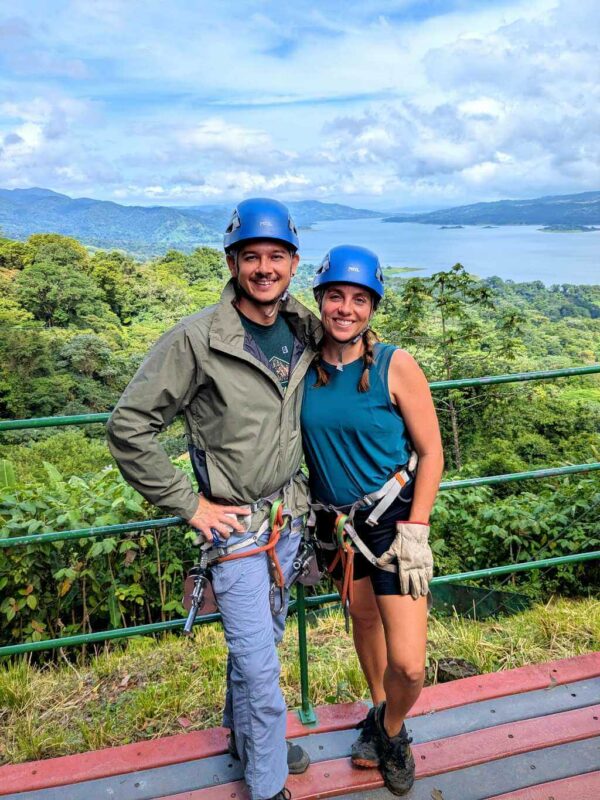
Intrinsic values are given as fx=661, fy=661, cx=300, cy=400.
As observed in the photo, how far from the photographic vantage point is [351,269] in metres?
2.06

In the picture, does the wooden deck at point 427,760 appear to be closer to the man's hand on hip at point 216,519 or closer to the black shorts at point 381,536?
the black shorts at point 381,536

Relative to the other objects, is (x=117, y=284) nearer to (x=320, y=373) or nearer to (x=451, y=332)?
(x=451, y=332)

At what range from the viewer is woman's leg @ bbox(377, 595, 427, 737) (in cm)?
206

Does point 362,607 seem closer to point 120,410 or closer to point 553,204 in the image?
point 120,410

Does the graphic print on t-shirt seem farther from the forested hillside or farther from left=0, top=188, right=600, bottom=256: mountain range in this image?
left=0, top=188, right=600, bottom=256: mountain range

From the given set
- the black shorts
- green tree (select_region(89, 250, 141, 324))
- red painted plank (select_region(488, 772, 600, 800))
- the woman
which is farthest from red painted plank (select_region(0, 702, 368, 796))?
green tree (select_region(89, 250, 141, 324))

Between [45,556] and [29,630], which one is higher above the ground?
[45,556]

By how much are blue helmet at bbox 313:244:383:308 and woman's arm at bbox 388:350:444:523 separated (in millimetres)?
245

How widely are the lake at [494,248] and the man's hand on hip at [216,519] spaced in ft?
211

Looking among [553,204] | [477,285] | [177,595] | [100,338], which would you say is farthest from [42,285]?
[553,204]

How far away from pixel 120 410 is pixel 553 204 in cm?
10548

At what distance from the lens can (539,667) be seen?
2.79 meters

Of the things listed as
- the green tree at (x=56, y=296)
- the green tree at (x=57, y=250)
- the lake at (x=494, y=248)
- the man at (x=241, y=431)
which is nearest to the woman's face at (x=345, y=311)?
the man at (x=241, y=431)

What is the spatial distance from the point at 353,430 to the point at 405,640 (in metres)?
0.68
